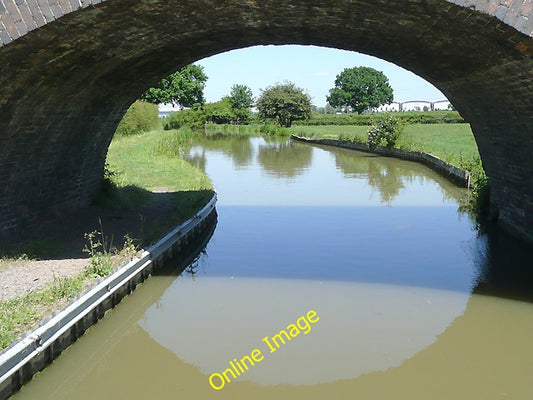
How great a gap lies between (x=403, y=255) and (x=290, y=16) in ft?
15.7

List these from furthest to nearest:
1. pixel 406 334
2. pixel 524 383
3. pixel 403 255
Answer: pixel 403 255, pixel 406 334, pixel 524 383

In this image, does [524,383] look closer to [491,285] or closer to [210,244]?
[491,285]

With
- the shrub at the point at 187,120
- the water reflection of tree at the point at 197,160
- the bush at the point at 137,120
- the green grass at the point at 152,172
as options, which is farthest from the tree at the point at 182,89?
the green grass at the point at 152,172

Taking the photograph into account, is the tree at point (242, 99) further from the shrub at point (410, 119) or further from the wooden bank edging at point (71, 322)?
the wooden bank edging at point (71, 322)

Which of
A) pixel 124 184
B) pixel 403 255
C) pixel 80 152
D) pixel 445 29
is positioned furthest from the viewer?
pixel 124 184

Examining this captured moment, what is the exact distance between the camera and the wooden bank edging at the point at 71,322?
4957 mm

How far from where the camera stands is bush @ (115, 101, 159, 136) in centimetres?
3297

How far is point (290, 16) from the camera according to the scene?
686 cm

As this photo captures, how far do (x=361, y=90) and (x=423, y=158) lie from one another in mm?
91012

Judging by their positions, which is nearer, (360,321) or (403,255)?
(360,321)

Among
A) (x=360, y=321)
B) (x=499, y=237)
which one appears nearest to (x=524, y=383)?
(x=360, y=321)

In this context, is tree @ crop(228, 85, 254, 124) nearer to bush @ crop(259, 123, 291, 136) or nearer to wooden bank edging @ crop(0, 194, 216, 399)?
bush @ crop(259, 123, 291, 136)

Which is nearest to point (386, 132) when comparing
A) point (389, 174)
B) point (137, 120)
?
point (389, 174)

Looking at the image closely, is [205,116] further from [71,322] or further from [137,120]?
[71,322]
